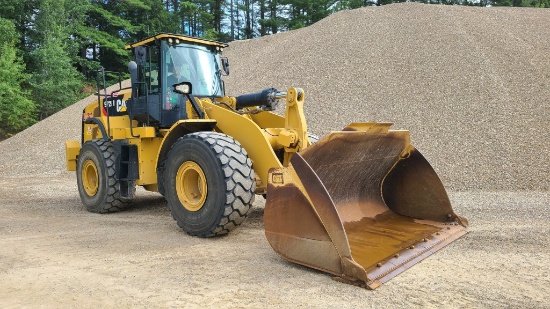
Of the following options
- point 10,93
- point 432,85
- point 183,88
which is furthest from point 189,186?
point 10,93

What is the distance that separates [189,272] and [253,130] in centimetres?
178

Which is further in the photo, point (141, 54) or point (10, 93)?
point (10, 93)

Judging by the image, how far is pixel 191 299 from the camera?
3.25 metres

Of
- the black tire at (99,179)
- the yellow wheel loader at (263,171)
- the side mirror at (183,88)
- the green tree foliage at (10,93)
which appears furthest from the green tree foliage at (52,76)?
the side mirror at (183,88)

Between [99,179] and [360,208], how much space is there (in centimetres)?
394

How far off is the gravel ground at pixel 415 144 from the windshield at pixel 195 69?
189cm

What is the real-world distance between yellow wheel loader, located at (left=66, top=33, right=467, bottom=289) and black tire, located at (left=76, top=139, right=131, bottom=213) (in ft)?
0.05

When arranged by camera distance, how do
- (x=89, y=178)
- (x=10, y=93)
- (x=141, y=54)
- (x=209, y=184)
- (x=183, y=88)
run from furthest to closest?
(x=10, y=93) → (x=89, y=178) → (x=141, y=54) → (x=183, y=88) → (x=209, y=184)

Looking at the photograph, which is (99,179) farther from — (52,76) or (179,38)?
(52,76)

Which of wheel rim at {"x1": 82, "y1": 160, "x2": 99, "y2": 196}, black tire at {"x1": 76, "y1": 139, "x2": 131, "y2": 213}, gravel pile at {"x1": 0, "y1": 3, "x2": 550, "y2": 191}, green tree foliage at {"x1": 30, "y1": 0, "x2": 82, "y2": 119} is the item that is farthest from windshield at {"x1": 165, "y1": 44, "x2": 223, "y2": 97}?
green tree foliage at {"x1": 30, "y1": 0, "x2": 82, "y2": 119}

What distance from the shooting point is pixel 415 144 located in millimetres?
10922

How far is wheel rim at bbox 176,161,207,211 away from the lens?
16.4 ft

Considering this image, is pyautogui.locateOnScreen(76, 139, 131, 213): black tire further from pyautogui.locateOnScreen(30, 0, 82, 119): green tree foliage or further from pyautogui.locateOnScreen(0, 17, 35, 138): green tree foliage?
pyautogui.locateOnScreen(30, 0, 82, 119): green tree foliage

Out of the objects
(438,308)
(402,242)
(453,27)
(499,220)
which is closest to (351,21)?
(453,27)
